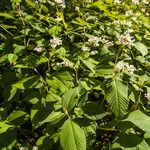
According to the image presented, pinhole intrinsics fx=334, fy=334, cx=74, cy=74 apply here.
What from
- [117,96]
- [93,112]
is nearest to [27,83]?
[93,112]

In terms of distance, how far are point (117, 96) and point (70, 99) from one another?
0.29m

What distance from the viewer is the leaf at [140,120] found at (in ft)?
6.28

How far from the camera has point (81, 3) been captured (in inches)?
157

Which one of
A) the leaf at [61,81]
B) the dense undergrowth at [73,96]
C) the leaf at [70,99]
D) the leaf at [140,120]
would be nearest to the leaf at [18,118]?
the dense undergrowth at [73,96]

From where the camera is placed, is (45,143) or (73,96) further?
(45,143)

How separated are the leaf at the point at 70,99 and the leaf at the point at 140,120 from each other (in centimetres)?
33

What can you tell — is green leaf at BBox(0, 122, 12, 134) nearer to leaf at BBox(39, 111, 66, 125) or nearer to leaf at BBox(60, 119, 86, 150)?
leaf at BBox(39, 111, 66, 125)

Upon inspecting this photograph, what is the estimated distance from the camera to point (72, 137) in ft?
6.11

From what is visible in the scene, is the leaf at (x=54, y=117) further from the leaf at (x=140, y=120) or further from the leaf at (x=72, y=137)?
the leaf at (x=140, y=120)

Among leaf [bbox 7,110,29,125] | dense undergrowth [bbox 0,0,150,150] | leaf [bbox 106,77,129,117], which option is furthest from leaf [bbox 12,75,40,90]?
leaf [bbox 106,77,129,117]

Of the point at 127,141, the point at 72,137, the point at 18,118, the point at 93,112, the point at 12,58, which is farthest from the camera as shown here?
the point at 12,58

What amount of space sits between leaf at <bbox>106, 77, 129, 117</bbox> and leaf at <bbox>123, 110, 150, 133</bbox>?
6 cm

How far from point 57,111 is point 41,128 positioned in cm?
73

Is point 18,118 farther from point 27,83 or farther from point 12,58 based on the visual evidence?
point 12,58
